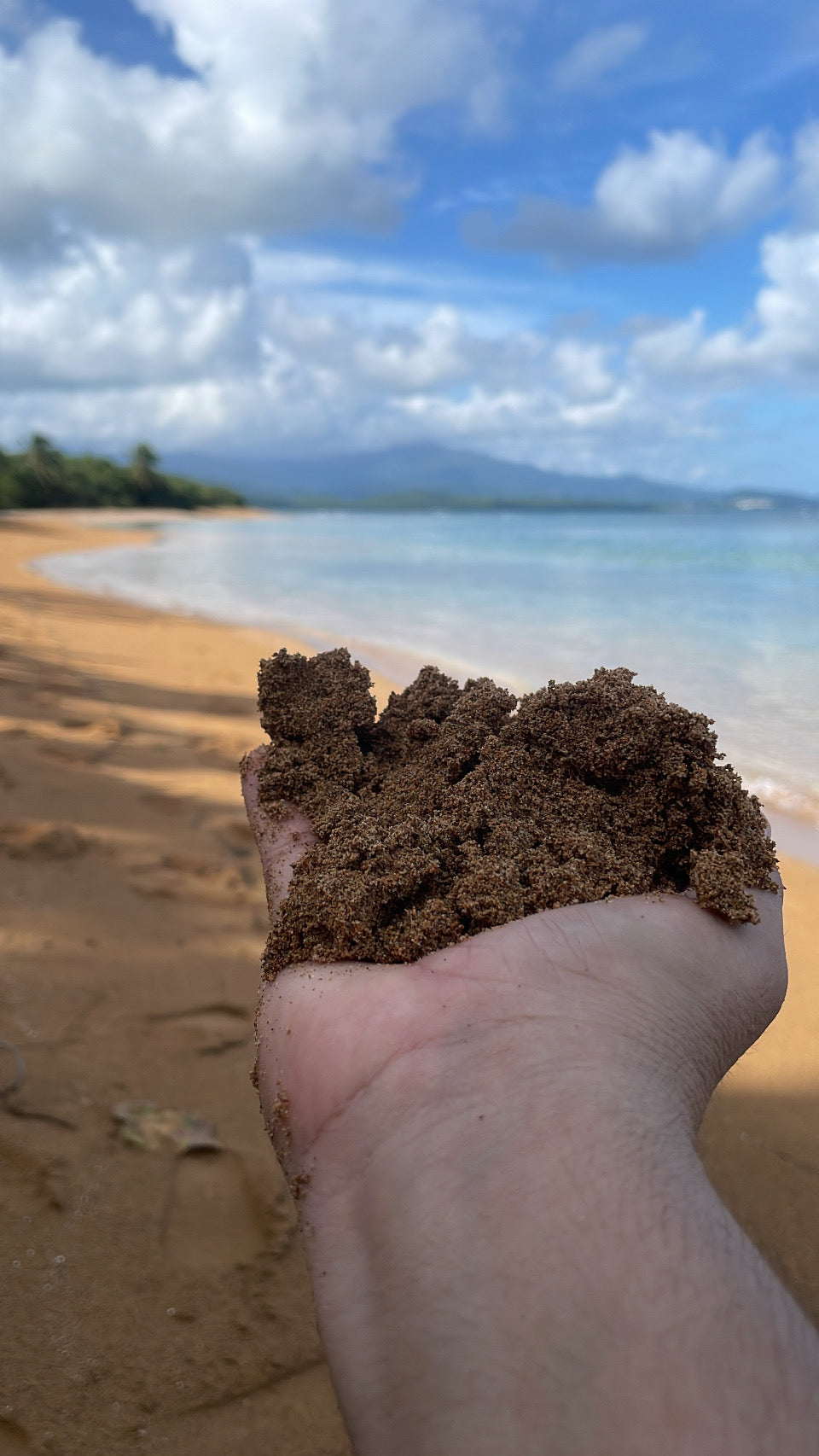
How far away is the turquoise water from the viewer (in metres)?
6.87

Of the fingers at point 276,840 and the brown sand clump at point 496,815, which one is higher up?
the brown sand clump at point 496,815

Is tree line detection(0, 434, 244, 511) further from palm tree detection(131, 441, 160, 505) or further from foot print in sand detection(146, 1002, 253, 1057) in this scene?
foot print in sand detection(146, 1002, 253, 1057)

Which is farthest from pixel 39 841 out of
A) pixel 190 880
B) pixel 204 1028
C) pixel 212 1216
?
pixel 212 1216

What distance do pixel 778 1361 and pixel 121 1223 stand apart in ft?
5.52

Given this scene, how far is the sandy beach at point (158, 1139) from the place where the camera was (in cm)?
168

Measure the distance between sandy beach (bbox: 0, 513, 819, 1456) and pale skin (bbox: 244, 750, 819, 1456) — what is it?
79cm

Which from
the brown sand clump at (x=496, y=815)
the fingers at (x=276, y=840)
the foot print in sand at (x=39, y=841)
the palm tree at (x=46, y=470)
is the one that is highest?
the palm tree at (x=46, y=470)

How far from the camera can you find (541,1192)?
1040 millimetres

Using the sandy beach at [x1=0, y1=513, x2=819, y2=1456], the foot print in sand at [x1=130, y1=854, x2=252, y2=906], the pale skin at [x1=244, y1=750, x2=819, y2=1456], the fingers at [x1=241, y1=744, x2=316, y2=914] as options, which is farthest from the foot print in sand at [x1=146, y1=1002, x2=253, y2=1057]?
the pale skin at [x1=244, y1=750, x2=819, y2=1456]

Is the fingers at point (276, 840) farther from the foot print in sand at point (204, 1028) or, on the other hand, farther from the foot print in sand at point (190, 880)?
the foot print in sand at point (190, 880)

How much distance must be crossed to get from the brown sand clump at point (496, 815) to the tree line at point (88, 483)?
5432 centimetres

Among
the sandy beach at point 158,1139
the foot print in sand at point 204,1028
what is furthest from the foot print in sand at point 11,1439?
the foot print in sand at point 204,1028

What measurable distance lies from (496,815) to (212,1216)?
4.40ft

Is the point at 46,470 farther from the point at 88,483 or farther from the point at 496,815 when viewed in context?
the point at 496,815
